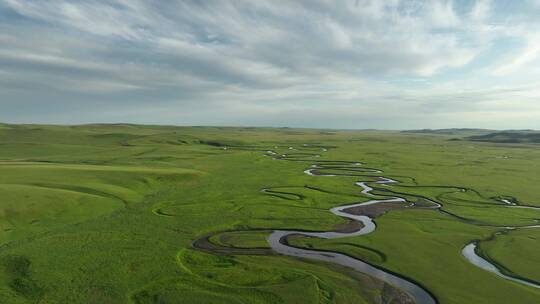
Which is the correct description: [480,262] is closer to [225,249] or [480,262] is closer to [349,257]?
[349,257]

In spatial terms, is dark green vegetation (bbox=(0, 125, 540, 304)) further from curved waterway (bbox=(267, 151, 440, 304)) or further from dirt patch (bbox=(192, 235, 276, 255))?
curved waterway (bbox=(267, 151, 440, 304))

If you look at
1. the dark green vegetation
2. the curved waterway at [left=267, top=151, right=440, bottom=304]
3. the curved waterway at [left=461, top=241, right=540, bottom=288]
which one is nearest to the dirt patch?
the dark green vegetation

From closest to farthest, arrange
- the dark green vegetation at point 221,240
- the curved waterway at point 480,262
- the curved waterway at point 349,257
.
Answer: the dark green vegetation at point 221,240 → the curved waterway at point 349,257 → the curved waterway at point 480,262

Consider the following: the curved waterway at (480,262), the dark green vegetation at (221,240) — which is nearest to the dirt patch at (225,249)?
the dark green vegetation at (221,240)

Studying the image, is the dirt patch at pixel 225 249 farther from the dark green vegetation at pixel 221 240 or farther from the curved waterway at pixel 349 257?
the curved waterway at pixel 349 257

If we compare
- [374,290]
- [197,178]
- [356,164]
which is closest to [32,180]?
[197,178]

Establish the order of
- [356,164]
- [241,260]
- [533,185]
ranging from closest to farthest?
[241,260] → [533,185] → [356,164]

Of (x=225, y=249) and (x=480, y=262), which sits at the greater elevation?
(x=480, y=262)

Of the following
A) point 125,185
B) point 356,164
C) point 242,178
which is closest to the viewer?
point 125,185

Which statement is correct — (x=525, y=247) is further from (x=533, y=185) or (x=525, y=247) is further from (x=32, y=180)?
(x=32, y=180)

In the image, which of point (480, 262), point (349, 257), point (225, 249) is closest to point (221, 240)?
point (225, 249)

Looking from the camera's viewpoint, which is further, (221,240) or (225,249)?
(221,240)
